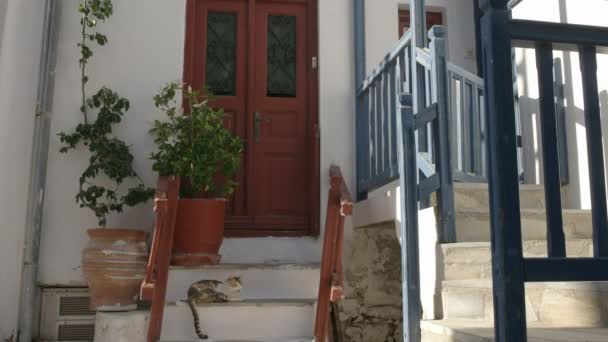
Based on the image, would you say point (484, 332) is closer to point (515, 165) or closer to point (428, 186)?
point (515, 165)

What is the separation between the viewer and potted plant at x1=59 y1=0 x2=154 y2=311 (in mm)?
3938

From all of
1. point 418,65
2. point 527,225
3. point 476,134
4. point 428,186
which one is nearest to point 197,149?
point 418,65

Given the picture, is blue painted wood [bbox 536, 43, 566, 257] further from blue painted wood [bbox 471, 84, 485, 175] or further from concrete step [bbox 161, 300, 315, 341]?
blue painted wood [bbox 471, 84, 485, 175]

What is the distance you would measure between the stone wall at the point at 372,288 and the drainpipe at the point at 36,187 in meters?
2.17

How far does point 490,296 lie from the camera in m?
2.63

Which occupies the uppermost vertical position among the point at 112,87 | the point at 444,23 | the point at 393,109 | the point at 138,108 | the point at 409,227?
the point at 444,23

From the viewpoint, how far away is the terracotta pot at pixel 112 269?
3.92 meters

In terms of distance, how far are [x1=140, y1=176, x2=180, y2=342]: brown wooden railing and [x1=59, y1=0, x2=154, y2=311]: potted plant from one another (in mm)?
396

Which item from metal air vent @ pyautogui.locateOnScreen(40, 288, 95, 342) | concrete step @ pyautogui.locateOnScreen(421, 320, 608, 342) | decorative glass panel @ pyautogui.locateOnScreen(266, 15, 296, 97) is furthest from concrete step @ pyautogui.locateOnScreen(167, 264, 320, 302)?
decorative glass panel @ pyautogui.locateOnScreen(266, 15, 296, 97)

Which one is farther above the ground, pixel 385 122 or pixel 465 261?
pixel 385 122

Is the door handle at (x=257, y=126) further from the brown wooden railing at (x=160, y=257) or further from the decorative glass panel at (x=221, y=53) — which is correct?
the brown wooden railing at (x=160, y=257)

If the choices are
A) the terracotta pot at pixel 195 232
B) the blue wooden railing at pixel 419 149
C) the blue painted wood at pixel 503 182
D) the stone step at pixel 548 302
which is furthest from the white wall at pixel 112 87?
the blue painted wood at pixel 503 182

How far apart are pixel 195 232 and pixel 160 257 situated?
392 mm

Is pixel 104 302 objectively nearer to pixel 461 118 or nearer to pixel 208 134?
pixel 208 134
